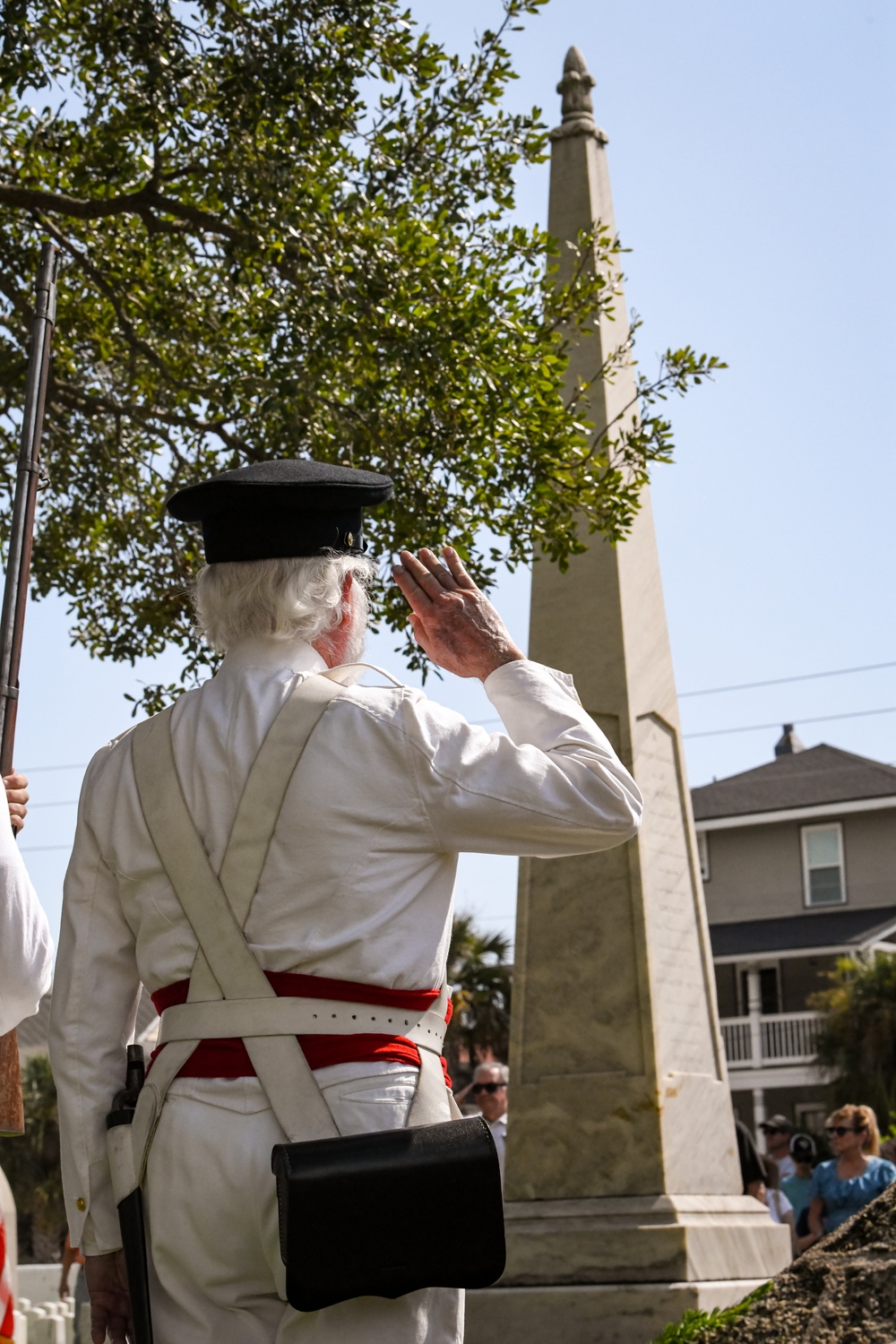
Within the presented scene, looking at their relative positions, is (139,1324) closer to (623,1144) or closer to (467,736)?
(467,736)

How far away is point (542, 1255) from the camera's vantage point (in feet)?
23.7

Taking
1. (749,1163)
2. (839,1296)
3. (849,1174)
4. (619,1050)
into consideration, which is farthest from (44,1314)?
(839,1296)

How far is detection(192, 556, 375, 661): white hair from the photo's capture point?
2.57 metres

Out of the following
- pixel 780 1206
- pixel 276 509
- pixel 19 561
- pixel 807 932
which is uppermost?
pixel 19 561

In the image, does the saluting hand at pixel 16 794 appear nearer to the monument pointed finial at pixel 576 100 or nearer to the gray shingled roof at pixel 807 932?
the monument pointed finial at pixel 576 100

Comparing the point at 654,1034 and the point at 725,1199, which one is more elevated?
the point at 654,1034

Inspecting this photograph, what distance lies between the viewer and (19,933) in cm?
255

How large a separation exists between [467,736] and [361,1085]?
21.4 inches

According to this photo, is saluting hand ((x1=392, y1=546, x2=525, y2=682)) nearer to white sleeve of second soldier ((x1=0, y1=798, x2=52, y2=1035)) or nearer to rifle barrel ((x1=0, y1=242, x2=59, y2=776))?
white sleeve of second soldier ((x1=0, y1=798, x2=52, y2=1035))

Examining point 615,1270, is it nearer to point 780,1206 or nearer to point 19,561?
point 780,1206

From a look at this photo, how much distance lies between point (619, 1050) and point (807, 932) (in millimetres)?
24722

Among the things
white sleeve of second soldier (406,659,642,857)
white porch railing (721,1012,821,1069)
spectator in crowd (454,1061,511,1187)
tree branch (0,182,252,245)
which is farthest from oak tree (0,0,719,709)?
white porch railing (721,1012,821,1069)

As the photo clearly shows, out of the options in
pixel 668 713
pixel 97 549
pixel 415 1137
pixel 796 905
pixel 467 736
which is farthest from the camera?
pixel 796 905

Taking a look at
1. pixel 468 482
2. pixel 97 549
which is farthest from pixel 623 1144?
pixel 97 549
